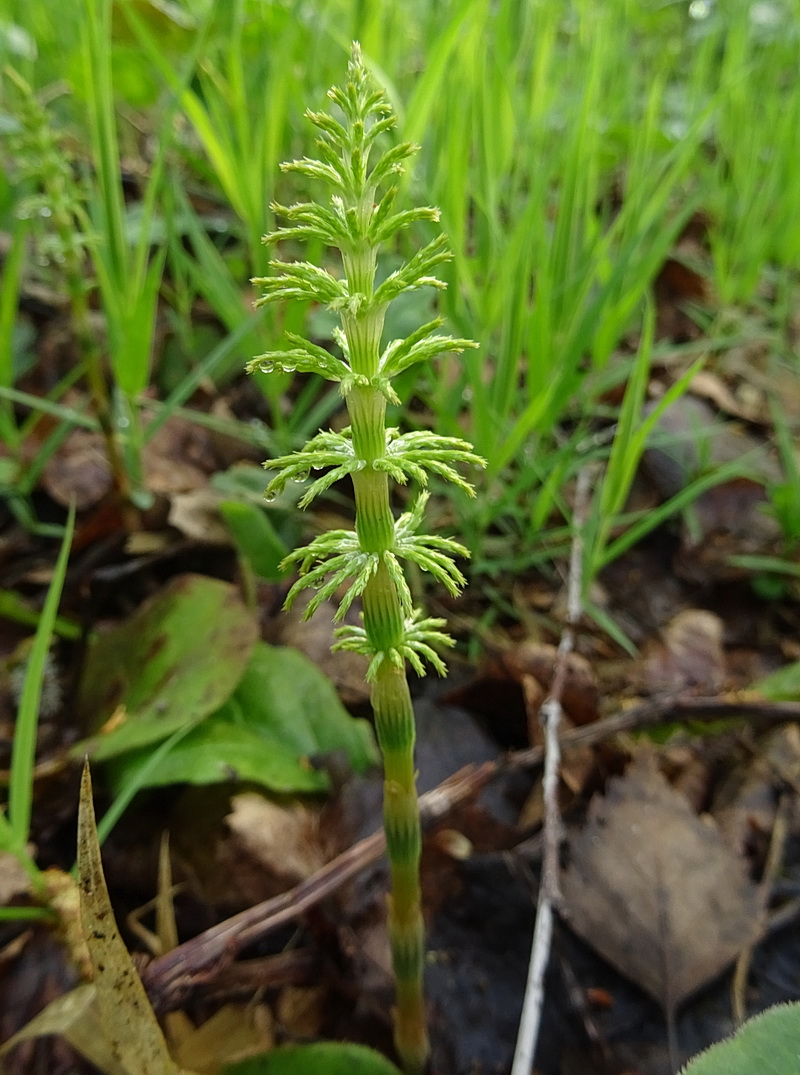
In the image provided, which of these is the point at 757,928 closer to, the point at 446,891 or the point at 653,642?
the point at 446,891

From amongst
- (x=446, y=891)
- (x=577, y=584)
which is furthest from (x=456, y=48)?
(x=446, y=891)

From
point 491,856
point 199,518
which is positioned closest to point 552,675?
point 491,856

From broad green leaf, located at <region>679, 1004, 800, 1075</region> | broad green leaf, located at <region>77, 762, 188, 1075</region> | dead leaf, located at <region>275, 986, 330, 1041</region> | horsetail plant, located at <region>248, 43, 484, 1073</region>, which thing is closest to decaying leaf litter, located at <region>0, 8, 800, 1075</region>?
dead leaf, located at <region>275, 986, 330, 1041</region>

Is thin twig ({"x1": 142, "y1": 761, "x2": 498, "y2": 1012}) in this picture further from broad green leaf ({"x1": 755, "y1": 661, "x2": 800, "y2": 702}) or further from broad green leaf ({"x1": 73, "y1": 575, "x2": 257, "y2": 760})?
broad green leaf ({"x1": 755, "y1": 661, "x2": 800, "y2": 702})

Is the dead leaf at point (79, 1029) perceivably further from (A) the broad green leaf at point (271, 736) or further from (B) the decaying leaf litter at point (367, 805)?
(A) the broad green leaf at point (271, 736)

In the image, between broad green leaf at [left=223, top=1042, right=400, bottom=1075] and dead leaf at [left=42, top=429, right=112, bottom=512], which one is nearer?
broad green leaf at [left=223, top=1042, right=400, bottom=1075]
